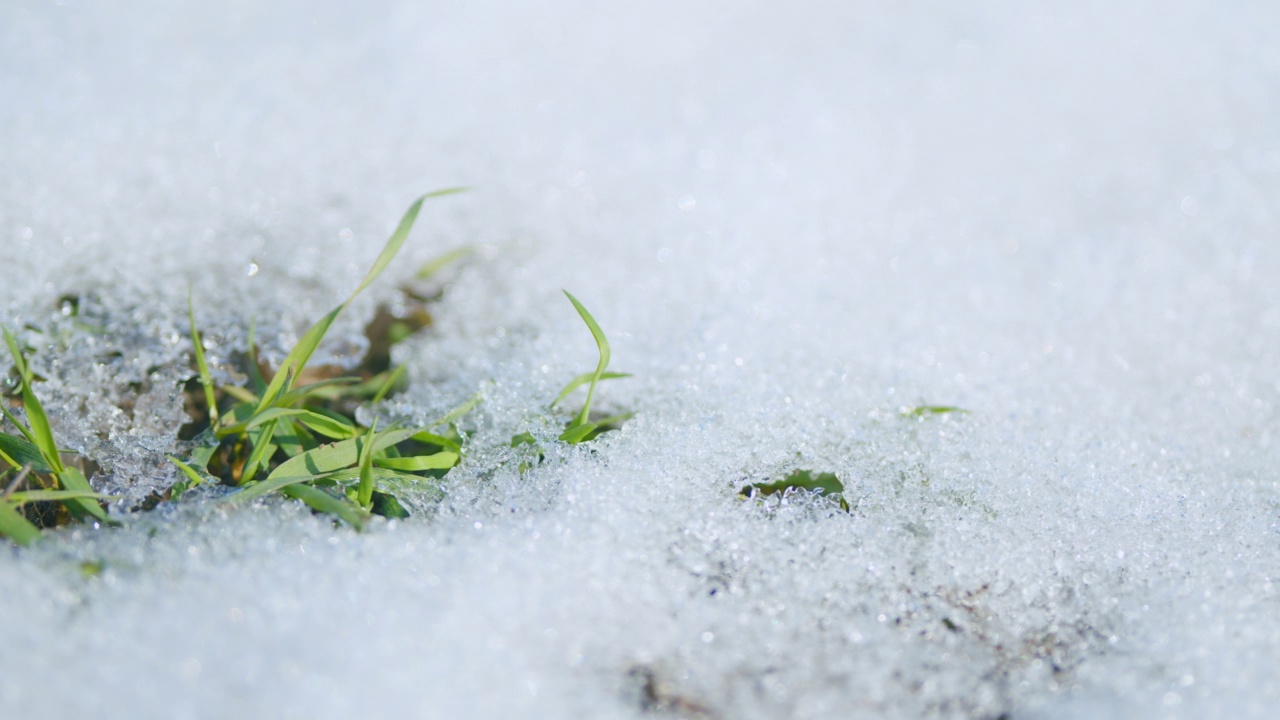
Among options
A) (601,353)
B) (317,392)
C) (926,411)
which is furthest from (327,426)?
(926,411)

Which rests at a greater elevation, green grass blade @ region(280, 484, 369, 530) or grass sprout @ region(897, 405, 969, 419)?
green grass blade @ region(280, 484, 369, 530)

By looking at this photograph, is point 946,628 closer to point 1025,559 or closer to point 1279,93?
point 1025,559

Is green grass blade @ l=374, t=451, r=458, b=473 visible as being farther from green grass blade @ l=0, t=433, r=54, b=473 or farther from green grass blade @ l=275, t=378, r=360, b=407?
green grass blade @ l=0, t=433, r=54, b=473

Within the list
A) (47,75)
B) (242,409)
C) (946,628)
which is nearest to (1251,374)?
(946,628)

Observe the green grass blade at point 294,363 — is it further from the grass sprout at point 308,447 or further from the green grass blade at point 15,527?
the green grass blade at point 15,527

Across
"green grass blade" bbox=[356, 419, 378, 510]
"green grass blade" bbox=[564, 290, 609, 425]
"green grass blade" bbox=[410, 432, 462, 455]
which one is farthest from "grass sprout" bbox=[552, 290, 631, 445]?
"green grass blade" bbox=[356, 419, 378, 510]
